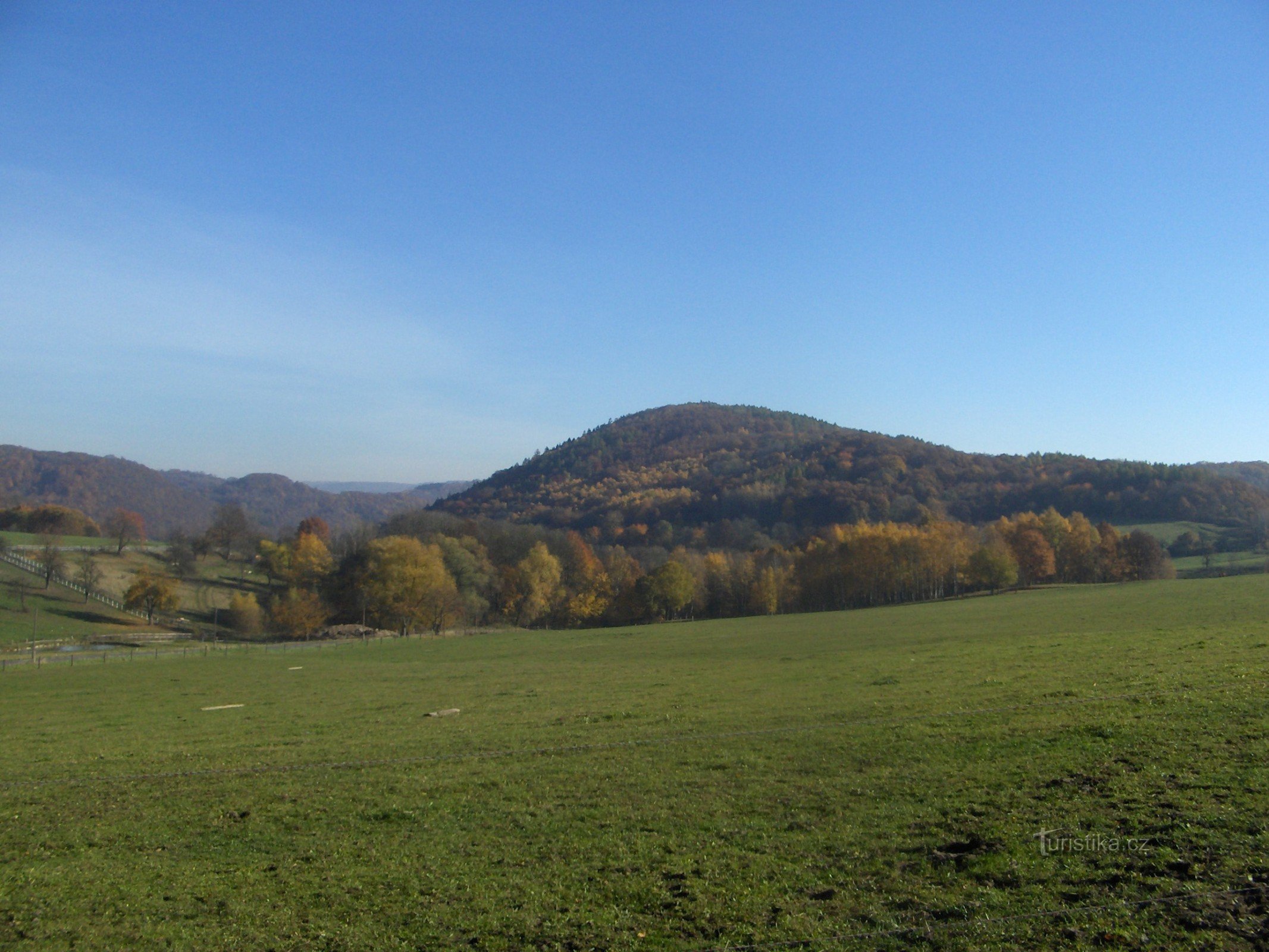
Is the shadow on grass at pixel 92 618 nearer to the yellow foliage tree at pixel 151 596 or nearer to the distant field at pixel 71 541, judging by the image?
the yellow foliage tree at pixel 151 596

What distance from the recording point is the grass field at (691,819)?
814 centimetres

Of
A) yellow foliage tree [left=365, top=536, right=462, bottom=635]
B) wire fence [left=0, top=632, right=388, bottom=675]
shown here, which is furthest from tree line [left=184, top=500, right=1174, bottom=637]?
wire fence [left=0, top=632, right=388, bottom=675]

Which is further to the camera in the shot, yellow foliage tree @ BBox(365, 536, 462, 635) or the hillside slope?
the hillside slope

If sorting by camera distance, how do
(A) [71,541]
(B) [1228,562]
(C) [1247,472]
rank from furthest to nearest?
(C) [1247,472] → (A) [71,541] → (B) [1228,562]

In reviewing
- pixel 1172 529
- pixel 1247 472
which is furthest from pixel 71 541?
pixel 1247 472

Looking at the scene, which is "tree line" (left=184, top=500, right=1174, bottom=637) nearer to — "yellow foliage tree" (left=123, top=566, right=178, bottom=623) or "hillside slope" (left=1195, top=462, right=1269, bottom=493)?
"yellow foliage tree" (left=123, top=566, right=178, bottom=623)

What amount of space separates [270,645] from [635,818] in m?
78.4

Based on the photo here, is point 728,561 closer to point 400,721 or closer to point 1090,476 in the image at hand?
point 1090,476

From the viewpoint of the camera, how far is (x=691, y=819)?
1166 cm

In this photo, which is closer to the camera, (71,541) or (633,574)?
(633,574)

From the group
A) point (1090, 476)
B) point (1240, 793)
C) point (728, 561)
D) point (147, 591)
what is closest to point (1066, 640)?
point (1240, 793)

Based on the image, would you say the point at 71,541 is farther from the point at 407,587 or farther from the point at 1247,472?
the point at 1247,472

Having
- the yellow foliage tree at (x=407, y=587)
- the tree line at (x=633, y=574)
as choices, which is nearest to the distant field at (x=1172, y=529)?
the tree line at (x=633, y=574)

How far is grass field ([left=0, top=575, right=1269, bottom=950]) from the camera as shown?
320 inches
